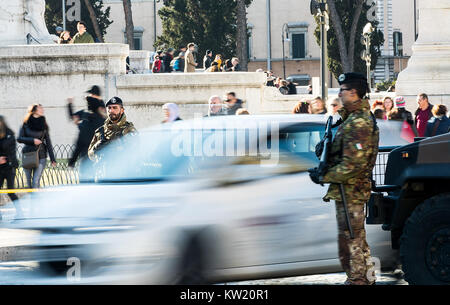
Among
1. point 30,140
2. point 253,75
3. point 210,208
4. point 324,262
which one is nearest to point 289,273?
point 324,262

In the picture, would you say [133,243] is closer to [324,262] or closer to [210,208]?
[210,208]

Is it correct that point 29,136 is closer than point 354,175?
No

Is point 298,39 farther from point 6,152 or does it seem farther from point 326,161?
point 326,161

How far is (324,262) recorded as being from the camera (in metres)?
7.81

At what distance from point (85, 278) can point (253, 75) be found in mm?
16736

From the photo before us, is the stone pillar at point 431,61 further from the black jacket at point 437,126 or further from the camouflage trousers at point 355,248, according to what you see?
the camouflage trousers at point 355,248

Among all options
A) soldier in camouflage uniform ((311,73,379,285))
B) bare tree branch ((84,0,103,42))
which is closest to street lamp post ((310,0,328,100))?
soldier in camouflage uniform ((311,73,379,285))

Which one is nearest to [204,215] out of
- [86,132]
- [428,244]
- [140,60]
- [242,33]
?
[428,244]

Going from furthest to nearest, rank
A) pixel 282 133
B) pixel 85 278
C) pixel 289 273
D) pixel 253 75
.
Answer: pixel 253 75, pixel 282 133, pixel 289 273, pixel 85 278

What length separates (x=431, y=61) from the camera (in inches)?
832

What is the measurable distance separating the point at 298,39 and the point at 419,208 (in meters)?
71.7

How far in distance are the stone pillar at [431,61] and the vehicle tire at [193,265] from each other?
14.2m

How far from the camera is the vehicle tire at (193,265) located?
720cm

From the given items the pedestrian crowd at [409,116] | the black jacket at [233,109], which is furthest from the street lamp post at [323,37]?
the black jacket at [233,109]
